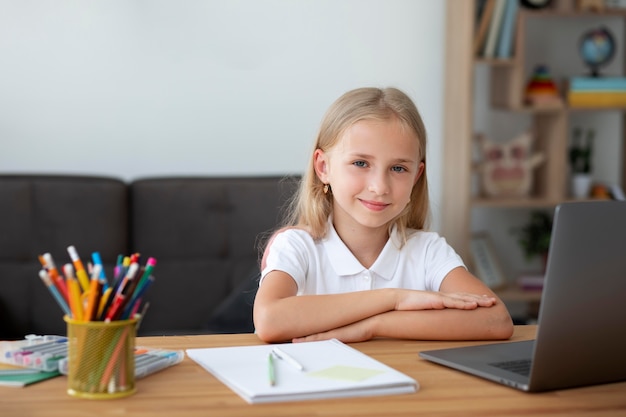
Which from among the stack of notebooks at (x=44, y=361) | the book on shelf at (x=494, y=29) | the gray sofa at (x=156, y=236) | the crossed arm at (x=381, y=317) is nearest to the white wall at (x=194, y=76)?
the book on shelf at (x=494, y=29)

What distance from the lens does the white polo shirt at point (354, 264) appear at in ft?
6.03

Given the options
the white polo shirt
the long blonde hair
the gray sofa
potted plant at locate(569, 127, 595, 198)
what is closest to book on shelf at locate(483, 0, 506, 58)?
potted plant at locate(569, 127, 595, 198)

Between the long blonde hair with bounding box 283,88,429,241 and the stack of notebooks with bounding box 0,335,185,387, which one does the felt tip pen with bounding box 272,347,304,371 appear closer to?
the stack of notebooks with bounding box 0,335,185,387

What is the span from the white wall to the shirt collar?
5.89 ft

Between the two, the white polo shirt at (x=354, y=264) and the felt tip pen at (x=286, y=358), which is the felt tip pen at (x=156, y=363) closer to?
the felt tip pen at (x=286, y=358)

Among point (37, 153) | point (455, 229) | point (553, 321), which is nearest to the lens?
point (553, 321)

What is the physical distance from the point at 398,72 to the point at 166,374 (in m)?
2.72

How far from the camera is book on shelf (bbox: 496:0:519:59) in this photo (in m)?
3.64

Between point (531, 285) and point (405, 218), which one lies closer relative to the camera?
point (405, 218)

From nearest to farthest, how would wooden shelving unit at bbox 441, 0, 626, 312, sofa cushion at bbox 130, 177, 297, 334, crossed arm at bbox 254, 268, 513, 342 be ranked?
crossed arm at bbox 254, 268, 513, 342, sofa cushion at bbox 130, 177, 297, 334, wooden shelving unit at bbox 441, 0, 626, 312

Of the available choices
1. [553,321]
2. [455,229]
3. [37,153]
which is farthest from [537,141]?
[553,321]

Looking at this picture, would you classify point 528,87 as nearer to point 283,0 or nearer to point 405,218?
point 283,0

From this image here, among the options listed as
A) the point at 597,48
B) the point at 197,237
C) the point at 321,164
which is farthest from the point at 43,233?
the point at 597,48

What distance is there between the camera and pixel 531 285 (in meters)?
3.78
